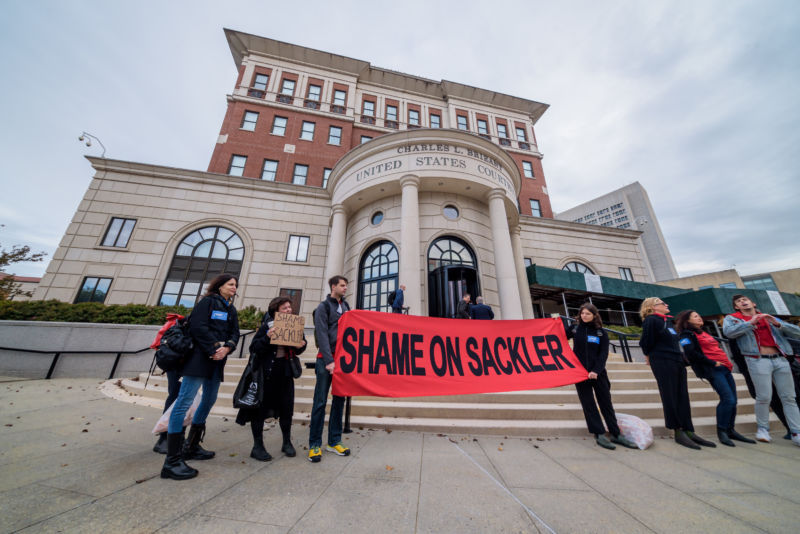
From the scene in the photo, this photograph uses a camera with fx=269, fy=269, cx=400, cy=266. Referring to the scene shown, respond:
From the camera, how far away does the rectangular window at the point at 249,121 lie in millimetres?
18656

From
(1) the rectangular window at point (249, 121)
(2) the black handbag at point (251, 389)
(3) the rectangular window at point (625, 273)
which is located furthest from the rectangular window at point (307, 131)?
(3) the rectangular window at point (625, 273)

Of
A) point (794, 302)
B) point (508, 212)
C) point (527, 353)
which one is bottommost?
point (527, 353)

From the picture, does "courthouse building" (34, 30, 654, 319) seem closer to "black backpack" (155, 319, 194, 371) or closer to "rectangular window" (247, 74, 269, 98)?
"rectangular window" (247, 74, 269, 98)

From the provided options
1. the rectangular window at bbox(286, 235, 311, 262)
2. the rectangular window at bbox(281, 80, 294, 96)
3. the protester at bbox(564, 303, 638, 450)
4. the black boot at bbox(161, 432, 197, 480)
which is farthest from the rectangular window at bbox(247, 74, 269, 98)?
the protester at bbox(564, 303, 638, 450)

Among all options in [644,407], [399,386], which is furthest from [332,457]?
[644,407]

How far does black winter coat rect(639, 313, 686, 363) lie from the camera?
4.19m

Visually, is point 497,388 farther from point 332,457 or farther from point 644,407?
point 644,407

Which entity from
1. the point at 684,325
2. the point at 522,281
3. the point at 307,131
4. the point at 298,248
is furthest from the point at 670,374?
the point at 307,131

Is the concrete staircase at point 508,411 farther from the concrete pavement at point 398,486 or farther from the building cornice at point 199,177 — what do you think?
the building cornice at point 199,177

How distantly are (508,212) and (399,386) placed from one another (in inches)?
518

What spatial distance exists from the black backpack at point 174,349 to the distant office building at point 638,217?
289ft

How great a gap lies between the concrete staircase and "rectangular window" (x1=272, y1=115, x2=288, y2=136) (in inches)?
716

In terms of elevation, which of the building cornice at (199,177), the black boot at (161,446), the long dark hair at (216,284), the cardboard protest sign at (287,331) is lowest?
the black boot at (161,446)

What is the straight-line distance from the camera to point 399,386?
410cm
